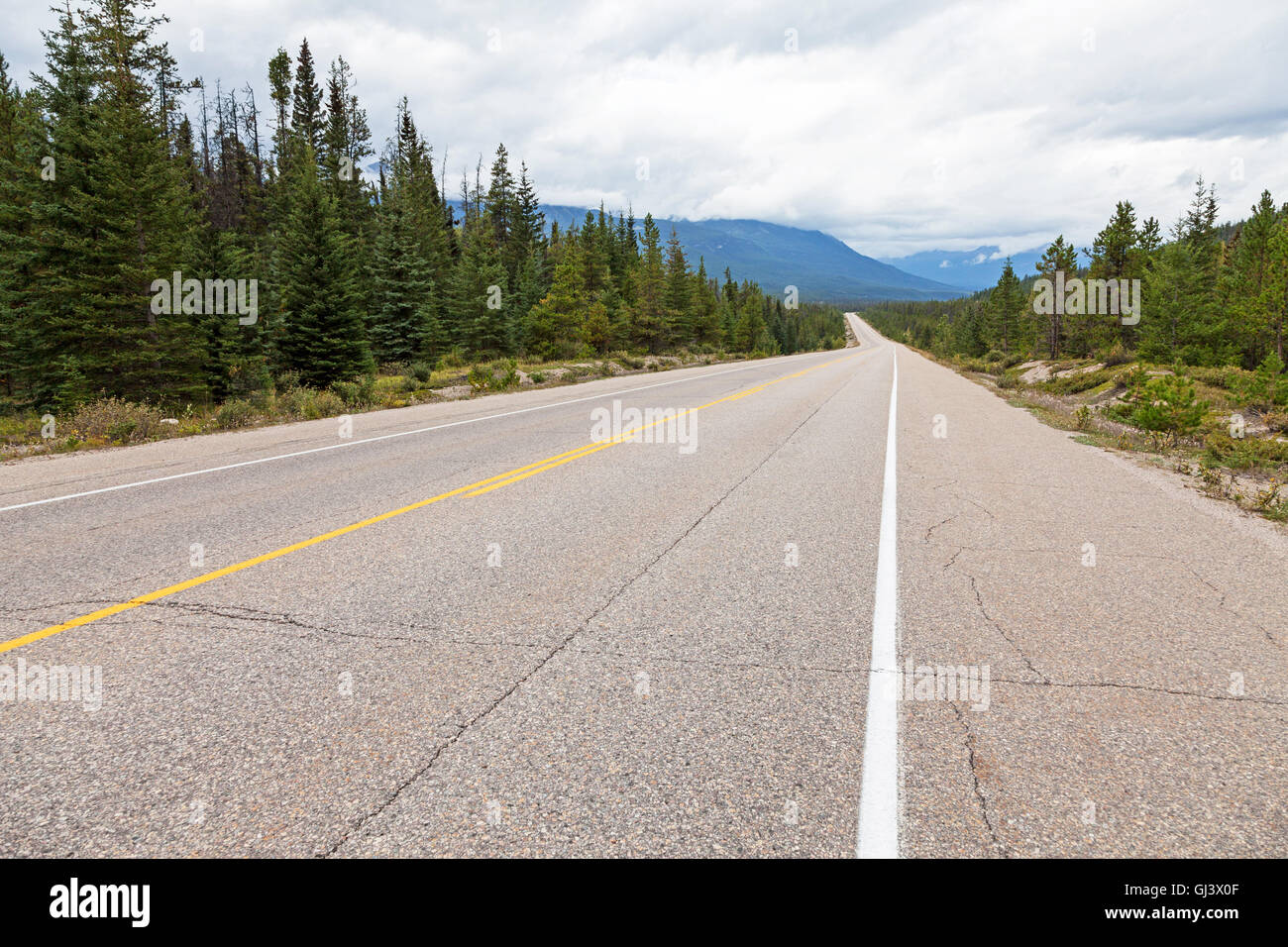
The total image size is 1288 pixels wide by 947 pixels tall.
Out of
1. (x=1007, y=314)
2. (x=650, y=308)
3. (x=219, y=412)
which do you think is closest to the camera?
(x=219, y=412)

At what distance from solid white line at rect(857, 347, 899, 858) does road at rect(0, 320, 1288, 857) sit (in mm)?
19

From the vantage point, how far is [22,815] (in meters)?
2.25

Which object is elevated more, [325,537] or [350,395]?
[350,395]

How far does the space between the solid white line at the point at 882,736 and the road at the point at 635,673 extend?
19 millimetres

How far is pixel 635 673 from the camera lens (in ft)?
10.6

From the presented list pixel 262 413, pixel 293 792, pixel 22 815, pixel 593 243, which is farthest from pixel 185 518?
pixel 593 243

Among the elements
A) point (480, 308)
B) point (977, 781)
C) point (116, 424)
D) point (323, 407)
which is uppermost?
point (480, 308)

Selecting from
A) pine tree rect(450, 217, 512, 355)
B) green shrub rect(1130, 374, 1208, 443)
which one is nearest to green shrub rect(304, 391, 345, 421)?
green shrub rect(1130, 374, 1208, 443)

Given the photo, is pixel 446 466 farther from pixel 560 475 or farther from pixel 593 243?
pixel 593 243

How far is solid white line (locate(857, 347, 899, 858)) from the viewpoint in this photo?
85.4 inches

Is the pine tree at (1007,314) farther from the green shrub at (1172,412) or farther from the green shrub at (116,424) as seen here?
the green shrub at (116,424)

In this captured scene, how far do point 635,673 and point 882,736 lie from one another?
118cm

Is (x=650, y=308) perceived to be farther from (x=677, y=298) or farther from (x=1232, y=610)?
(x=1232, y=610)

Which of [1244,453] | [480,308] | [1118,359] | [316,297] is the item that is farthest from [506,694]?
[480,308]
